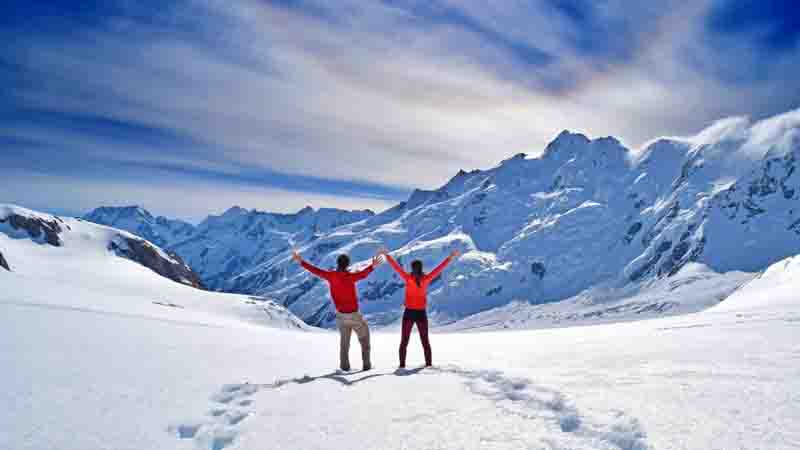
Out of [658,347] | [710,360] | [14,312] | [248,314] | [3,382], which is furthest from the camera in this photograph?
[248,314]

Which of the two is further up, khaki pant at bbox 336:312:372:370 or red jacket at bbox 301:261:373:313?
red jacket at bbox 301:261:373:313

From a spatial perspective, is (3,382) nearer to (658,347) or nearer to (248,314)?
(658,347)

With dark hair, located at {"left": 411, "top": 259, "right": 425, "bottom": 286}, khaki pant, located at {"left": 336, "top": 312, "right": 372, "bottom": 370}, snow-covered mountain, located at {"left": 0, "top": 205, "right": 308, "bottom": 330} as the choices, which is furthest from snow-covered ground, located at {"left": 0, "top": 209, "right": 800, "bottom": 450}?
snow-covered mountain, located at {"left": 0, "top": 205, "right": 308, "bottom": 330}

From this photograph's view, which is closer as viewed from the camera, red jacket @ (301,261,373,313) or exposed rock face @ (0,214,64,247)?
red jacket @ (301,261,373,313)

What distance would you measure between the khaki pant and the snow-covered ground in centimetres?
104

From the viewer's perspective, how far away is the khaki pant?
11.1m

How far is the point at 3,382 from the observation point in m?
6.17

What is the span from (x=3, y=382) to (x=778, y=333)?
1127 centimetres

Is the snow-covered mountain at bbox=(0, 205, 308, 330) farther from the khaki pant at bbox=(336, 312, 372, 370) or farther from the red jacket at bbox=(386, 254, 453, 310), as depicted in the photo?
the red jacket at bbox=(386, 254, 453, 310)

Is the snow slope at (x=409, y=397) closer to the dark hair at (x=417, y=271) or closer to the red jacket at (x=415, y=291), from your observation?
the red jacket at (x=415, y=291)

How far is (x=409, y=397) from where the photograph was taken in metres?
7.30

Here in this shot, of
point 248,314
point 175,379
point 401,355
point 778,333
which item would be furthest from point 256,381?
point 248,314

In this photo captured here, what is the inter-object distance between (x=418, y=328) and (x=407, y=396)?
157 inches

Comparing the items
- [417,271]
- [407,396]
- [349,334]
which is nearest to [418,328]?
[417,271]
